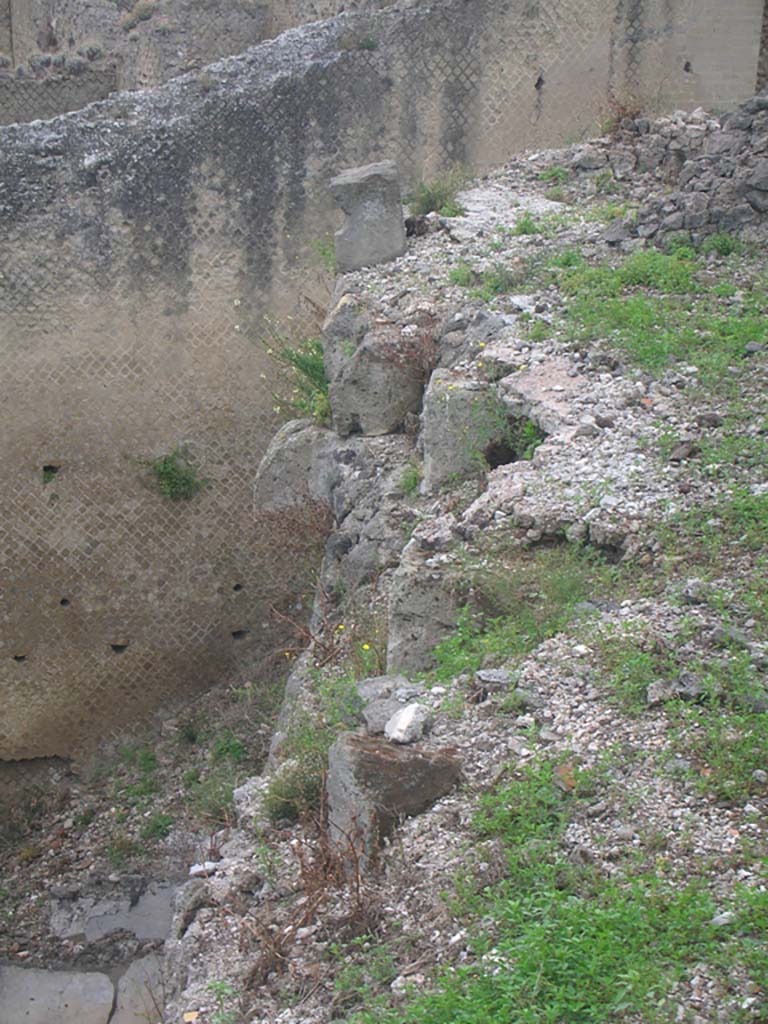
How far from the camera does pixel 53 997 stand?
305 inches

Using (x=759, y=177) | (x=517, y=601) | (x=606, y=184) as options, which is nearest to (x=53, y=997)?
(x=517, y=601)

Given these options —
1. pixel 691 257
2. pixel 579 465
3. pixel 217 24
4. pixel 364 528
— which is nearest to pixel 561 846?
pixel 579 465

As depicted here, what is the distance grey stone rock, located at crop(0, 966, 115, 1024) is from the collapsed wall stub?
1862mm

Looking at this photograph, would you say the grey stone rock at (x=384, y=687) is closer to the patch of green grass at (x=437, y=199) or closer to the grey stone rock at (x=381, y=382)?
the grey stone rock at (x=381, y=382)

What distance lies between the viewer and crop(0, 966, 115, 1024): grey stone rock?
25.0 ft

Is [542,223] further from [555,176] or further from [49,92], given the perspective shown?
[49,92]

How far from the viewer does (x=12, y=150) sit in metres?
8.60

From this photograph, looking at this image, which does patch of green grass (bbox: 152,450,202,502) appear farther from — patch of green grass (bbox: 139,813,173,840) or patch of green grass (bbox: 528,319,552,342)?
patch of green grass (bbox: 528,319,552,342)

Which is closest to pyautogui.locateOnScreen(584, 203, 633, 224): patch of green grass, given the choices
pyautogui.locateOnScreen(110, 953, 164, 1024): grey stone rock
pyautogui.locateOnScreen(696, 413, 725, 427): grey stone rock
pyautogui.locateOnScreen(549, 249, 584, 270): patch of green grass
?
pyautogui.locateOnScreen(549, 249, 584, 270): patch of green grass

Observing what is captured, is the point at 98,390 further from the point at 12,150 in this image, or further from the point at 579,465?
the point at 579,465

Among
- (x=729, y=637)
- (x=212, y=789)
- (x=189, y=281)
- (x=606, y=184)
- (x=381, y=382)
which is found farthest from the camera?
(x=189, y=281)

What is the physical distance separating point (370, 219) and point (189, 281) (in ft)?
6.10

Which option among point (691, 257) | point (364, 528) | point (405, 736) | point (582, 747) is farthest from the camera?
point (691, 257)

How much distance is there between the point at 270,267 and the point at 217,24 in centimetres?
422
